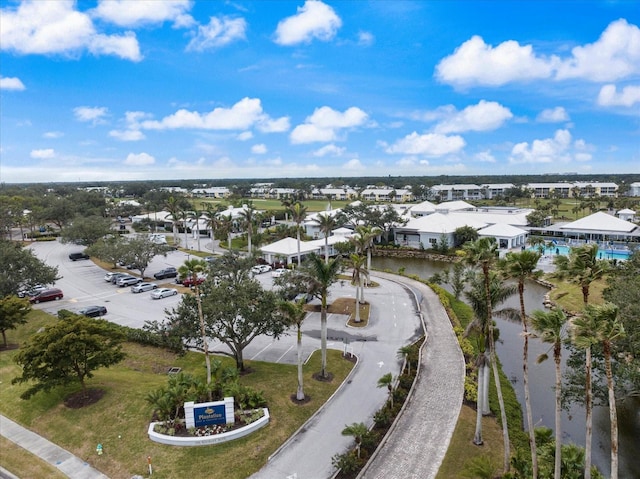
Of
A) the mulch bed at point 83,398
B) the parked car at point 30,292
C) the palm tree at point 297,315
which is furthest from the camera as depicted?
the parked car at point 30,292

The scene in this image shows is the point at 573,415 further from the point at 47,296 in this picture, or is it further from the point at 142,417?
the point at 47,296

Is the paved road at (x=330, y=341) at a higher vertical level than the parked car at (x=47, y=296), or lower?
lower

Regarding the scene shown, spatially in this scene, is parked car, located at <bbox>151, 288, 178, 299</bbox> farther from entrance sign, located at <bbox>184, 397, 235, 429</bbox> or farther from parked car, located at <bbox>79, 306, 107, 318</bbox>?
entrance sign, located at <bbox>184, 397, 235, 429</bbox>

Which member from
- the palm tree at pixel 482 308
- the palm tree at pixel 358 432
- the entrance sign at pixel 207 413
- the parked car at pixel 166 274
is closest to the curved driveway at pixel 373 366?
the palm tree at pixel 358 432

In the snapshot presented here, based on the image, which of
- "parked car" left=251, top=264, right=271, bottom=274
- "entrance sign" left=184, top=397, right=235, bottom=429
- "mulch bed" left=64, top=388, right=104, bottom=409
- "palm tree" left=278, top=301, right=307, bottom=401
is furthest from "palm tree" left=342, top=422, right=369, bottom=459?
"parked car" left=251, top=264, right=271, bottom=274

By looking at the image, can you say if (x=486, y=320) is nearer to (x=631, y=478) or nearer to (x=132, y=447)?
(x=631, y=478)

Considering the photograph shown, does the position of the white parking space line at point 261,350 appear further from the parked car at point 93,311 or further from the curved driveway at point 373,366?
the parked car at point 93,311

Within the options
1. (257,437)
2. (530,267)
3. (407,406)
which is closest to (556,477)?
(530,267)
